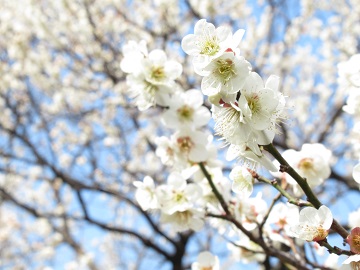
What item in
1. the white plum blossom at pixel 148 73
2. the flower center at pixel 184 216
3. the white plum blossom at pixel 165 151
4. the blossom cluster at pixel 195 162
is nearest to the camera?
the blossom cluster at pixel 195 162

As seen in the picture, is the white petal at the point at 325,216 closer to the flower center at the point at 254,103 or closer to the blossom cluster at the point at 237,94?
the blossom cluster at the point at 237,94

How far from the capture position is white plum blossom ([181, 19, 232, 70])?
39.7 inches

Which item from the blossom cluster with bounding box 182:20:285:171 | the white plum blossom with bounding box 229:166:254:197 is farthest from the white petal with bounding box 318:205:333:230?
the white plum blossom with bounding box 229:166:254:197

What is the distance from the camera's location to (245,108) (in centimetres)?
95

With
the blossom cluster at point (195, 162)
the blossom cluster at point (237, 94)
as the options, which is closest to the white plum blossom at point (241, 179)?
the blossom cluster at point (195, 162)

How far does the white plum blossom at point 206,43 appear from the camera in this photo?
3.31 ft

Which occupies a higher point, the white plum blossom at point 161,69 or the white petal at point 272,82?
the white plum blossom at point 161,69

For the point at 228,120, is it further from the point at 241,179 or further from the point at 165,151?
the point at 165,151

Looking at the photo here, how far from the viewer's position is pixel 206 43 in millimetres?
→ 1070

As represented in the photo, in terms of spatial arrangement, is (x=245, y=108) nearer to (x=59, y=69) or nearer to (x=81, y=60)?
(x=81, y=60)

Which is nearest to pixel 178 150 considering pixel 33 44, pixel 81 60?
pixel 81 60

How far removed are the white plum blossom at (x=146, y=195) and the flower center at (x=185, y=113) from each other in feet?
0.96

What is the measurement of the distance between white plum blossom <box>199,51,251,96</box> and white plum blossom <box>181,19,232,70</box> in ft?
0.07

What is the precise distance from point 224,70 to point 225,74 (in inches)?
0.5
